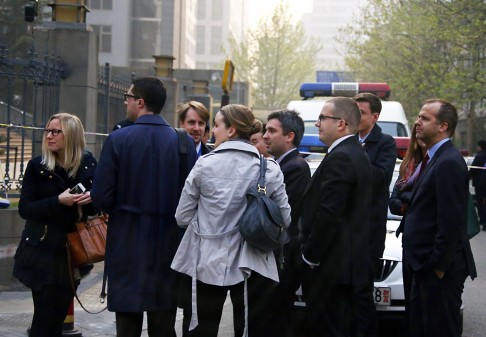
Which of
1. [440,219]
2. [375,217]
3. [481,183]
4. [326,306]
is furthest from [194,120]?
[481,183]

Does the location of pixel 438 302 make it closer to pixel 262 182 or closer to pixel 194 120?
pixel 262 182

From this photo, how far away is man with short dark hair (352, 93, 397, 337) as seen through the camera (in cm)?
662

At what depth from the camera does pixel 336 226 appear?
6039 mm

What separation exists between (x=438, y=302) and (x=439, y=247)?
0.35 metres

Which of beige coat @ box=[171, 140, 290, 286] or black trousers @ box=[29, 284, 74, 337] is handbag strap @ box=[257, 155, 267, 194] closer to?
beige coat @ box=[171, 140, 290, 286]

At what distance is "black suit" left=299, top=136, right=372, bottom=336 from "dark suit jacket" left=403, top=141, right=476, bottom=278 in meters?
0.36

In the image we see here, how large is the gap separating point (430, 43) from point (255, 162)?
33.2 m

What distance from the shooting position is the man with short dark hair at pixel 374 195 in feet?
21.7

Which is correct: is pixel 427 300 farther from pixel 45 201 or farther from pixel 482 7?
pixel 482 7

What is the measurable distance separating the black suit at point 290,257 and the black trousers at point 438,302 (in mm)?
1112

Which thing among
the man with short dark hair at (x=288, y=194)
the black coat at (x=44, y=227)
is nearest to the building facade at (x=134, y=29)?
the man with short dark hair at (x=288, y=194)

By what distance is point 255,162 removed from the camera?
5.61 meters

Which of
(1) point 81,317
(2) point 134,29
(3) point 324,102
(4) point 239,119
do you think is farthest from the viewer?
(2) point 134,29

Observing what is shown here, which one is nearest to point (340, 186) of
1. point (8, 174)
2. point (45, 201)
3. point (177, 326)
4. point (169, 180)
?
→ point (169, 180)
